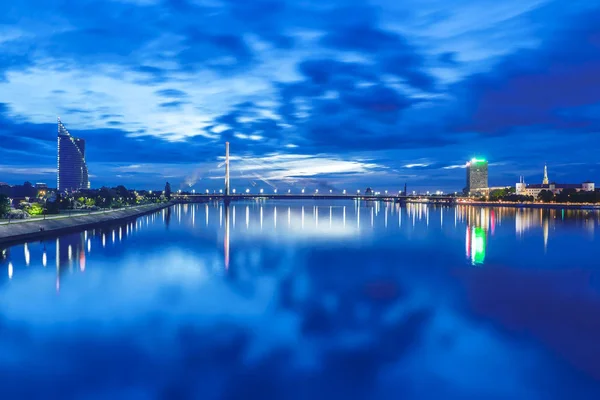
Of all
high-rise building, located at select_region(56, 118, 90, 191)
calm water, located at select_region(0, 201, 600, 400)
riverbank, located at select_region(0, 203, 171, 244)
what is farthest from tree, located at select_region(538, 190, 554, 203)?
high-rise building, located at select_region(56, 118, 90, 191)

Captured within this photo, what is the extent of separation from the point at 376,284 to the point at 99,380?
812 centimetres

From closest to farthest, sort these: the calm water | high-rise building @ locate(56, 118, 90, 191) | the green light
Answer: the calm water < the green light < high-rise building @ locate(56, 118, 90, 191)

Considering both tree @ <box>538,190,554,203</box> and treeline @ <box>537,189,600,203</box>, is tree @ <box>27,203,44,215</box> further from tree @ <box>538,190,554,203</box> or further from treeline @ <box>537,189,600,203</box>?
tree @ <box>538,190,554,203</box>

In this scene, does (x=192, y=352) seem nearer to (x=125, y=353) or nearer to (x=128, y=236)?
(x=125, y=353)

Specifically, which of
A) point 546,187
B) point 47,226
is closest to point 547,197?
point 546,187

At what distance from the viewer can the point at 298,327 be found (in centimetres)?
858

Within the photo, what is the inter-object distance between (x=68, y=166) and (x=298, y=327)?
112 m

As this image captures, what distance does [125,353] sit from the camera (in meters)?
7.03

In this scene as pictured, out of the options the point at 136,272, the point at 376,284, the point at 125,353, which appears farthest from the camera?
the point at 136,272

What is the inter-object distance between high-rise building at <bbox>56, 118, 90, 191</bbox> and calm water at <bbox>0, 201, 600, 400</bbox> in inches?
3850

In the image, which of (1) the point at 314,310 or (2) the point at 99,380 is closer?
(2) the point at 99,380

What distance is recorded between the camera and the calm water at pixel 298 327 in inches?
236

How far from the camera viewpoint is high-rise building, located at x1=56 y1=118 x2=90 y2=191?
10512 centimetres

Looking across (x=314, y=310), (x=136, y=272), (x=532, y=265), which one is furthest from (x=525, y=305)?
(x=136, y=272)
